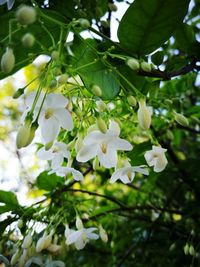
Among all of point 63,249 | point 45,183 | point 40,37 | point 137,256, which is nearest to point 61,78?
point 40,37

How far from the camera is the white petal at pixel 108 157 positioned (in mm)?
644

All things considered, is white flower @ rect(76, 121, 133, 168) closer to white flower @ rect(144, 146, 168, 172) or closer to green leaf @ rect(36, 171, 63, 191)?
white flower @ rect(144, 146, 168, 172)

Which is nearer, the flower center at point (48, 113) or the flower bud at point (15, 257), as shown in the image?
the flower center at point (48, 113)

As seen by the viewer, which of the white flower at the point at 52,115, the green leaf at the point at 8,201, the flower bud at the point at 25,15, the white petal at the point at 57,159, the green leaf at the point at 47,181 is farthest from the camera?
the green leaf at the point at 47,181

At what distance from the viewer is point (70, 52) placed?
707 millimetres

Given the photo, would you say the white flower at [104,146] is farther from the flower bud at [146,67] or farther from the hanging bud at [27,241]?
the hanging bud at [27,241]

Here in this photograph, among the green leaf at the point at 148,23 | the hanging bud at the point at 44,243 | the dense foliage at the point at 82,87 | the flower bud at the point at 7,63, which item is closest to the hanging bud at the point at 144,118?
the dense foliage at the point at 82,87

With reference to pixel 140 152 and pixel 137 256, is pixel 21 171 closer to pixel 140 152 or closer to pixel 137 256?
pixel 137 256

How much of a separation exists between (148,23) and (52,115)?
0.23 m

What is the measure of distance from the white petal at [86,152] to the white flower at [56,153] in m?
0.05

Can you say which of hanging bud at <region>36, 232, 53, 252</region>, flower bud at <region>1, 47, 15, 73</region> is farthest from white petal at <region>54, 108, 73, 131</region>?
hanging bud at <region>36, 232, 53, 252</region>

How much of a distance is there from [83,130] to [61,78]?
0.14 metres

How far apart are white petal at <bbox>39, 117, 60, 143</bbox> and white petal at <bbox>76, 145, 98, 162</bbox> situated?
63 mm

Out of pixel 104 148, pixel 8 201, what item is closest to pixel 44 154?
pixel 104 148
